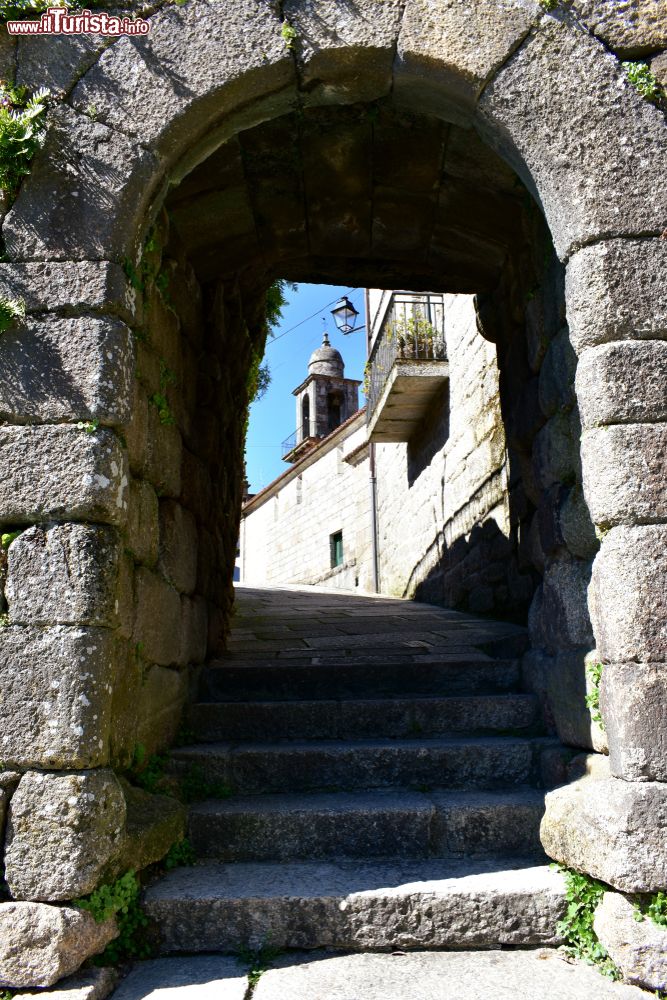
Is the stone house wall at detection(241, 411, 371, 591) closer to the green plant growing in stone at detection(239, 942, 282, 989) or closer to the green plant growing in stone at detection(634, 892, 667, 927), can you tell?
the green plant growing in stone at detection(239, 942, 282, 989)

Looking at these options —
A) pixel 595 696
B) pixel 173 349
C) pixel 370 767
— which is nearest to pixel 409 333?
pixel 173 349

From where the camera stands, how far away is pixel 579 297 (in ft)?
8.58

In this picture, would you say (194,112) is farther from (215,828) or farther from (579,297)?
(215,828)

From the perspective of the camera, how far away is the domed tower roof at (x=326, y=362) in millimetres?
27578

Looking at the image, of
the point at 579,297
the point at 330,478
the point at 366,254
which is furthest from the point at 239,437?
the point at 330,478

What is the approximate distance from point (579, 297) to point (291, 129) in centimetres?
164

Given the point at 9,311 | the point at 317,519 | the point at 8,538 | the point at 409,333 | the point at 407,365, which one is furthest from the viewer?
the point at 317,519

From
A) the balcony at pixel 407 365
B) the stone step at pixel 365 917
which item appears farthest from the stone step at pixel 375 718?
the balcony at pixel 407 365

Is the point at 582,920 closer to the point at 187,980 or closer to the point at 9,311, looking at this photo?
the point at 187,980

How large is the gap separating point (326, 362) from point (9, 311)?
25748 millimetres

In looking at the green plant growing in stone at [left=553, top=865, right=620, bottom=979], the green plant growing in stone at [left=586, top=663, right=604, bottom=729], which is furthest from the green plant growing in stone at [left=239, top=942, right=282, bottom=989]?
the green plant growing in stone at [left=586, top=663, right=604, bottom=729]

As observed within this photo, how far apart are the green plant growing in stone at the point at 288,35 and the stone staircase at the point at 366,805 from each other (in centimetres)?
269

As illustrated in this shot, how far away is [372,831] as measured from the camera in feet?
9.34

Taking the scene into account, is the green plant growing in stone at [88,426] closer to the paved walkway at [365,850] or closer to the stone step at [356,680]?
the paved walkway at [365,850]
